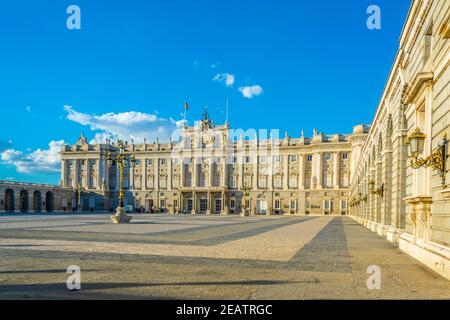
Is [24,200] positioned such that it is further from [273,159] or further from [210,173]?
[273,159]

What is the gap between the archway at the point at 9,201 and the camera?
213 feet

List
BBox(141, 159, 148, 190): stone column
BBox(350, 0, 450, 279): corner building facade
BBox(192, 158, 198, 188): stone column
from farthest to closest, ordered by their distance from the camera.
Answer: BBox(141, 159, 148, 190): stone column → BBox(192, 158, 198, 188): stone column → BBox(350, 0, 450, 279): corner building facade

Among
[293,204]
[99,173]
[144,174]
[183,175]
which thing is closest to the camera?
[293,204]

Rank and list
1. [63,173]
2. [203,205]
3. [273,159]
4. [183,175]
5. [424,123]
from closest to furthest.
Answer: [424,123]
[273,159]
[203,205]
[183,175]
[63,173]

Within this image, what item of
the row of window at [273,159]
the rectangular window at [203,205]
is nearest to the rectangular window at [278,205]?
the row of window at [273,159]

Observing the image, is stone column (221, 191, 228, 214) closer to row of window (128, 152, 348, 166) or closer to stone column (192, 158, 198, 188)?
stone column (192, 158, 198, 188)

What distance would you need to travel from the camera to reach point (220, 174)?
80188mm

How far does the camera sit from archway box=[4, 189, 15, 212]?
64856 millimetres

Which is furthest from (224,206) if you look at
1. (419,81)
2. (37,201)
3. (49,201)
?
(419,81)

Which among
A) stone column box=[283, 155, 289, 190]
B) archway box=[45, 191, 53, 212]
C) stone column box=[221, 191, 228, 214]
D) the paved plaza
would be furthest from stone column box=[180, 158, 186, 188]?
the paved plaza

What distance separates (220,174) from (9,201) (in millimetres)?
40458

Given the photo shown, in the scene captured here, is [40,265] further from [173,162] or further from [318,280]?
[173,162]

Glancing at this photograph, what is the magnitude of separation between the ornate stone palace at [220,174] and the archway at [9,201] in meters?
17.9

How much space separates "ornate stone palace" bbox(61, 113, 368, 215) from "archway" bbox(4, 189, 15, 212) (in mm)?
17931
